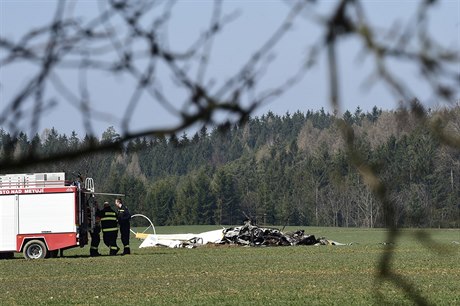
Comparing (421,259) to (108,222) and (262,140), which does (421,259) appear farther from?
(262,140)

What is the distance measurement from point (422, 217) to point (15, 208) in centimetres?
3065

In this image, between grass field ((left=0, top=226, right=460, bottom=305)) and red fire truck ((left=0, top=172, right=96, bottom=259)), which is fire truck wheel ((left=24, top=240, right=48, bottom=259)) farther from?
grass field ((left=0, top=226, right=460, bottom=305))

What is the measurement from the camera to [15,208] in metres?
33.0

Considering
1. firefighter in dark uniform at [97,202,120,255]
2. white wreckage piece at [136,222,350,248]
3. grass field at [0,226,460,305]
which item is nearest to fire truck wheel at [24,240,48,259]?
grass field at [0,226,460,305]

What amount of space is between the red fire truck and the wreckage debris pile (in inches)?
394

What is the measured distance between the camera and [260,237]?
137 feet

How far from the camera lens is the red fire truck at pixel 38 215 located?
1297 inches

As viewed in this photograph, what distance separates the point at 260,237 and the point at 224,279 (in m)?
20.1

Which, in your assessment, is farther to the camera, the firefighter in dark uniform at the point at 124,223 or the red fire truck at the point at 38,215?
the firefighter in dark uniform at the point at 124,223

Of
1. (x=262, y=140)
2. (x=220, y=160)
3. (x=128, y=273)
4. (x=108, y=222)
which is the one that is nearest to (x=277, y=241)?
(x=108, y=222)

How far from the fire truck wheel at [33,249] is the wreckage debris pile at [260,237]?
411 inches

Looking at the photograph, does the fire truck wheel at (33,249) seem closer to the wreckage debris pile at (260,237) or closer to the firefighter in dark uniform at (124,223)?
the firefighter in dark uniform at (124,223)

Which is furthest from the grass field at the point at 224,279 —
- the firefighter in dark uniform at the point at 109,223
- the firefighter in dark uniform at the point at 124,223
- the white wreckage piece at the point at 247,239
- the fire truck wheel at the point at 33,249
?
the white wreckage piece at the point at 247,239

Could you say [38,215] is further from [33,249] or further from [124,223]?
[124,223]
